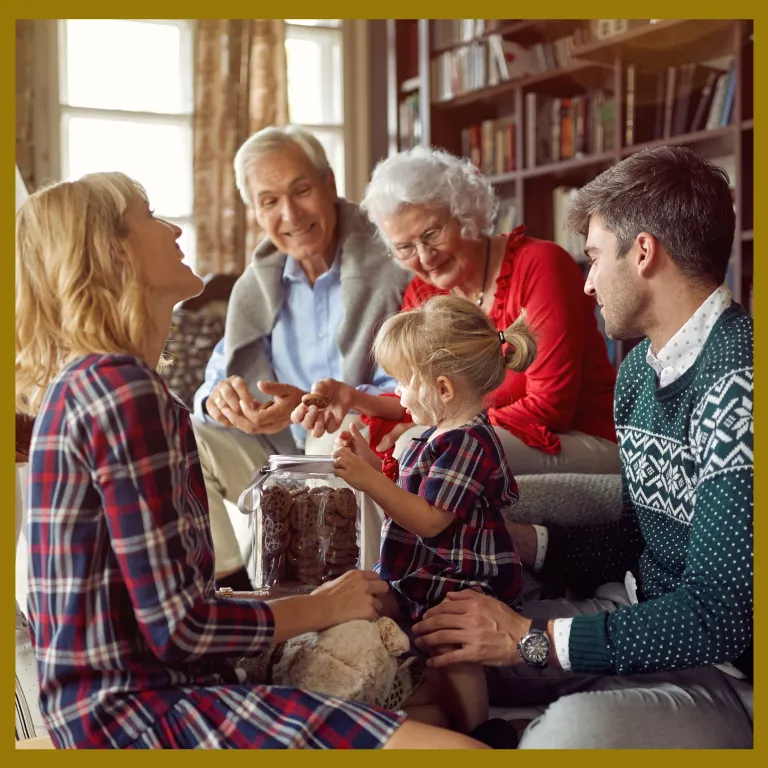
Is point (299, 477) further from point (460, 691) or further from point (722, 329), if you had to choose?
point (722, 329)

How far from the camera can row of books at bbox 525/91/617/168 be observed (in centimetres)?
396

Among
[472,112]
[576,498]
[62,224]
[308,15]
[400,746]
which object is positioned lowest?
[400,746]

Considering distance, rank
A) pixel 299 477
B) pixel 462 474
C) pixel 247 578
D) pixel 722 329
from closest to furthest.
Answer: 1. pixel 722 329
2. pixel 462 474
3. pixel 299 477
4. pixel 247 578

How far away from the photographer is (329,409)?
200cm

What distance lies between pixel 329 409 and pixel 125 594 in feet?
3.17

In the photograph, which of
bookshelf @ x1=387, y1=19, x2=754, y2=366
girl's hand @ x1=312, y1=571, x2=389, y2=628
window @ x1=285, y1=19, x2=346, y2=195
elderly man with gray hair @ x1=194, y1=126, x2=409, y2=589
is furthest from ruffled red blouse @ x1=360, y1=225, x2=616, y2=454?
window @ x1=285, y1=19, x2=346, y2=195

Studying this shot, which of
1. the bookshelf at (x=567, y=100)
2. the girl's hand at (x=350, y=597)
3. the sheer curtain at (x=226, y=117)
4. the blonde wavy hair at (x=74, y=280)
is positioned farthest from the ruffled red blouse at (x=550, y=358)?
the sheer curtain at (x=226, y=117)

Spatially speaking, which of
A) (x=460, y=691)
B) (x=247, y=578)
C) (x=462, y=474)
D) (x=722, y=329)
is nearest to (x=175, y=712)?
(x=460, y=691)

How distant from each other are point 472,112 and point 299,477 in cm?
339

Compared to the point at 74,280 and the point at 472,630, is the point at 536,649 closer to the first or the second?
the point at 472,630

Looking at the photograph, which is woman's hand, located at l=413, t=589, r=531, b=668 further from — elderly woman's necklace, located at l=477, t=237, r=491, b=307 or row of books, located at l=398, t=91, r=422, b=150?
row of books, located at l=398, t=91, r=422, b=150

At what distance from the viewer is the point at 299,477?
5.18ft

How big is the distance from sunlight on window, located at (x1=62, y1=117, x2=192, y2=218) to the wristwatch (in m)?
3.65

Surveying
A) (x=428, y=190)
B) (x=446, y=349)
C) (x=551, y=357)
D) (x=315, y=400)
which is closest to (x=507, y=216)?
(x=428, y=190)
